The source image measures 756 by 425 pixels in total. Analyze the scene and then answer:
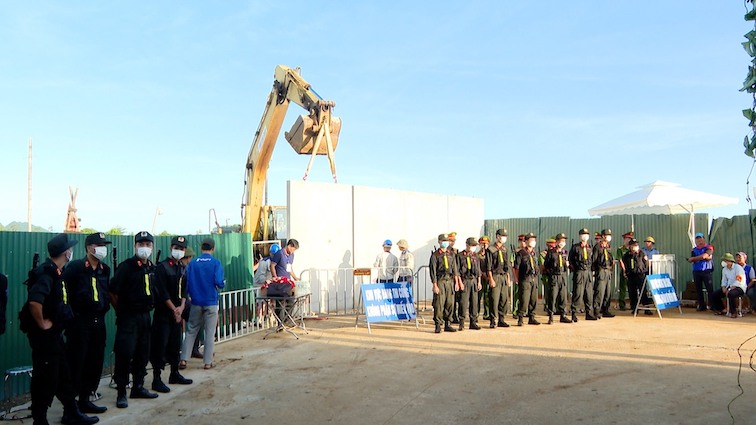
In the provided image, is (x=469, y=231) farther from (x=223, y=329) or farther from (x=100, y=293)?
(x=100, y=293)

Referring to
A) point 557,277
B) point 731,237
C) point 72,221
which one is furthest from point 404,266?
point 72,221

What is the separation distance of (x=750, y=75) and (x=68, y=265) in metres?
6.23

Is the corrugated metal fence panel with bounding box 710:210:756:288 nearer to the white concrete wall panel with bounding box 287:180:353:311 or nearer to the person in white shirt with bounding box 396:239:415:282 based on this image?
the person in white shirt with bounding box 396:239:415:282

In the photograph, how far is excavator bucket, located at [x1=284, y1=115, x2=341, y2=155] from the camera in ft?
48.1

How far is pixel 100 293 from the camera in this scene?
235 inches

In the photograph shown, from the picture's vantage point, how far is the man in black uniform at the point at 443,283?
10.9 meters

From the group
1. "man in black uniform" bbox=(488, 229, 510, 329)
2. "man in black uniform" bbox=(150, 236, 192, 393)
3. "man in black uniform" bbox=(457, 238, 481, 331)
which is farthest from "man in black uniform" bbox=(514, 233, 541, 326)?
"man in black uniform" bbox=(150, 236, 192, 393)

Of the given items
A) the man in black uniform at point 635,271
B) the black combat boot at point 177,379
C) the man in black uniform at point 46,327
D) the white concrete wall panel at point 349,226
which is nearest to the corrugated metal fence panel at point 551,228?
Result: the white concrete wall panel at point 349,226

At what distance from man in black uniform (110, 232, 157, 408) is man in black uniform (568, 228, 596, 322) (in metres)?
8.87

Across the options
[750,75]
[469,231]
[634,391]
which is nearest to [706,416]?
[634,391]

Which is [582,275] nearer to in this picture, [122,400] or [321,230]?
[321,230]

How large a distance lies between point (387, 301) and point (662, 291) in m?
6.78

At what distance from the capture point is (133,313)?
6.39 metres

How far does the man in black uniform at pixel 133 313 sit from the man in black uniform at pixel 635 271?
11005mm
